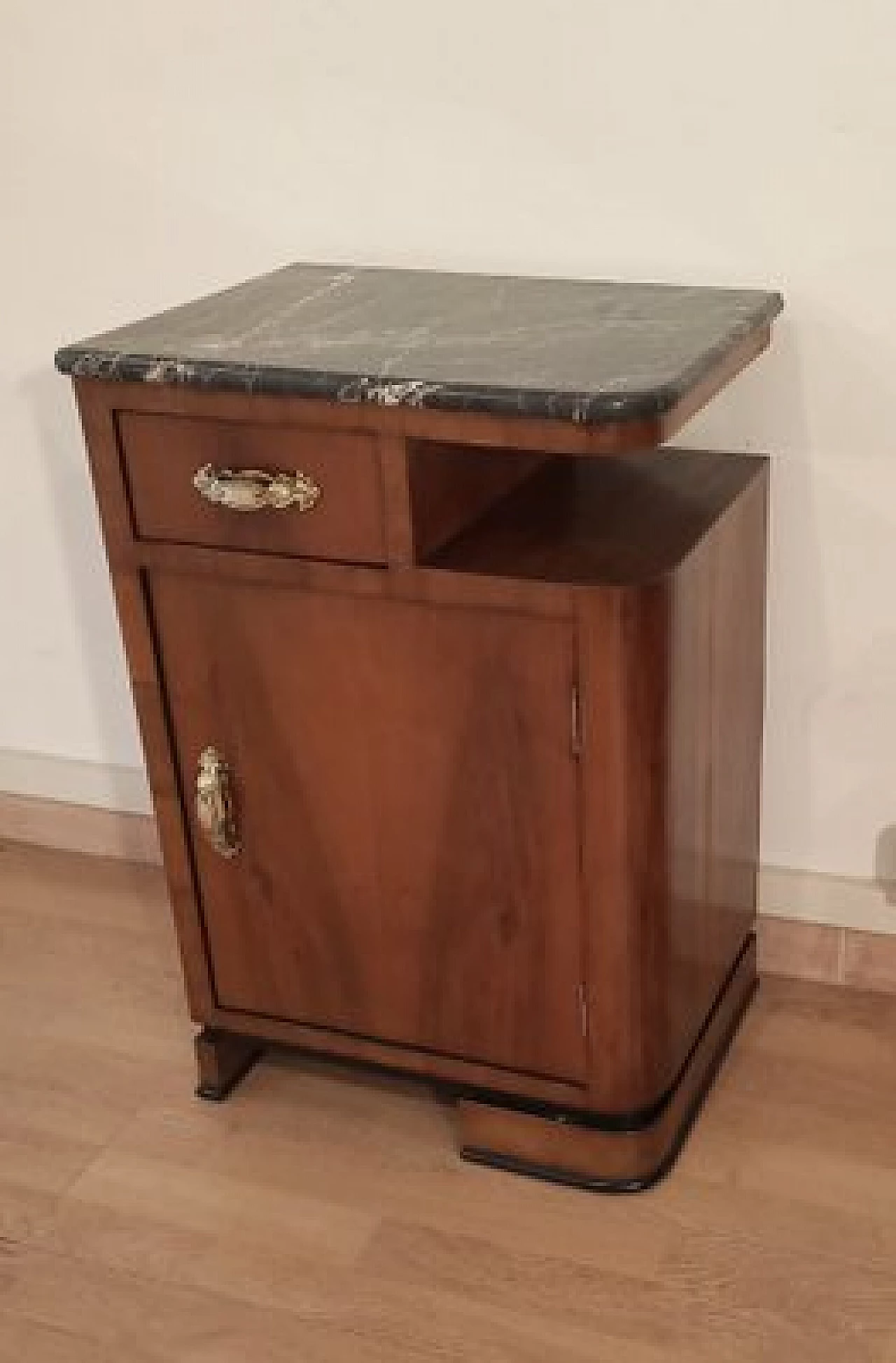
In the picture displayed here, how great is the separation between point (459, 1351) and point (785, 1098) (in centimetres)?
46

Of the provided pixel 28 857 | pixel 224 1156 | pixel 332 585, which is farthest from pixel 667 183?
pixel 28 857

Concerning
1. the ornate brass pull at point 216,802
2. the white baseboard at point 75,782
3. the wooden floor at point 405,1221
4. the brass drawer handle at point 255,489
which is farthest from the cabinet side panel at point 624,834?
the white baseboard at point 75,782

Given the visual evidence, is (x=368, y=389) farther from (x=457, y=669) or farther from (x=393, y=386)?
(x=457, y=669)

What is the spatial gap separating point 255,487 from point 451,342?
0.68 feet

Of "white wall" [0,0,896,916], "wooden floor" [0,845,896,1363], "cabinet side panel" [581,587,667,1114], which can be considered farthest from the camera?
"white wall" [0,0,896,916]

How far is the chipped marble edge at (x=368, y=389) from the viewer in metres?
1.18

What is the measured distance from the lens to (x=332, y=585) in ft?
4.49

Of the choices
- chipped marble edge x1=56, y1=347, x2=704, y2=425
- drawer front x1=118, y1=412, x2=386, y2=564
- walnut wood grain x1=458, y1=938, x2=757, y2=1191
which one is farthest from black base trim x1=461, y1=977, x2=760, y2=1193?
chipped marble edge x1=56, y1=347, x2=704, y2=425

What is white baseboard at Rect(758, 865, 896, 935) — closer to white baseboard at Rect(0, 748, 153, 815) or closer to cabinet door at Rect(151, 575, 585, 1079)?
cabinet door at Rect(151, 575, 585, 1079)

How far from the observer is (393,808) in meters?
1.46

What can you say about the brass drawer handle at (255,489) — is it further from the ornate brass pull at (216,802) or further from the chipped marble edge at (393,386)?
the ornate brass pull at (216,802)

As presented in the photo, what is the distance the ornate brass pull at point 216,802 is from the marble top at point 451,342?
0.38 metres

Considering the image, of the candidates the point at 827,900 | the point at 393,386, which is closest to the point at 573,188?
the point at 393,386

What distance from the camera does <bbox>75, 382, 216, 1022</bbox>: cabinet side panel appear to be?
1.41 metres
